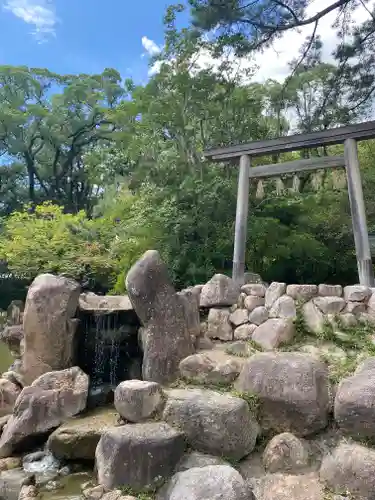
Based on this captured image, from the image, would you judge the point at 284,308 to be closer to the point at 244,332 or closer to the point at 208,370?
the point at 244,332

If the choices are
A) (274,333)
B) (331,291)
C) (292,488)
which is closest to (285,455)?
(292,488)

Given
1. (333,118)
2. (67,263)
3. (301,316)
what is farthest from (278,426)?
(67,263)

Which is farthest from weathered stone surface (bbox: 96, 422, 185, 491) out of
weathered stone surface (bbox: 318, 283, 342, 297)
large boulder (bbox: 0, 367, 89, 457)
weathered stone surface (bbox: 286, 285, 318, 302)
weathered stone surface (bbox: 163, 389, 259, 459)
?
weathered stone surface (bbox: 318, 283, 342, 297)

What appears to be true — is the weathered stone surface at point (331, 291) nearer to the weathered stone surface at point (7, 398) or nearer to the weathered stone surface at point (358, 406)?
the weathered stone surface at point (358, 406)

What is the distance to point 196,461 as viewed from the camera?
13.8 ft

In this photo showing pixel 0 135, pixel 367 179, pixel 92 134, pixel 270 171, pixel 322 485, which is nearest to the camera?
pixel 322 485

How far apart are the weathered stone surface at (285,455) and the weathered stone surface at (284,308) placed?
2005mm

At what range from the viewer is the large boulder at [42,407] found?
4992 millimetres

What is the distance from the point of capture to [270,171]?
756 centimetres

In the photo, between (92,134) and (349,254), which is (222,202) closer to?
(349,254)

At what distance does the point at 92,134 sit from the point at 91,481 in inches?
850

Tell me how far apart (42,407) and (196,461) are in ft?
6.63

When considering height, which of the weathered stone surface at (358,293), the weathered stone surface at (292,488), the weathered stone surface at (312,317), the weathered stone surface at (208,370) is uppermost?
the weathered stone surface at (358,293)

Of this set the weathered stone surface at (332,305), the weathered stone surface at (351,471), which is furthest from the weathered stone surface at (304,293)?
the weathered stone surface at (351,471)
